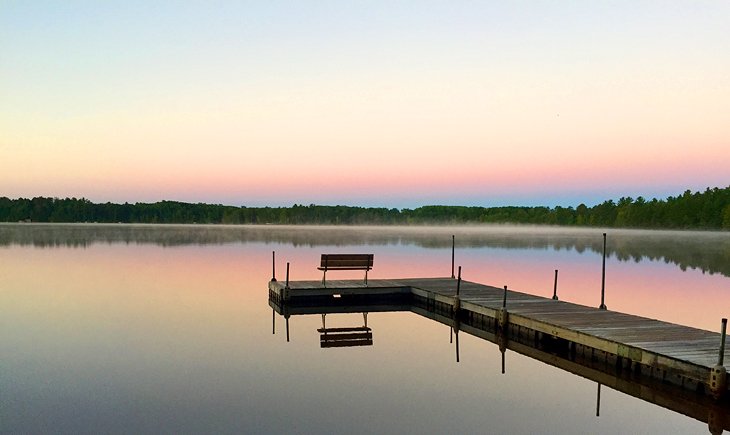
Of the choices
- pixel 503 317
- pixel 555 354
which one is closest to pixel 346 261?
pixel 503 317

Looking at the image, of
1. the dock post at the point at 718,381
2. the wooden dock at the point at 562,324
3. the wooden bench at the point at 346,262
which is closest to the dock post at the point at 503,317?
the wooden dock at the point at 562,324

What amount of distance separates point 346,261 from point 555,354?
929cm

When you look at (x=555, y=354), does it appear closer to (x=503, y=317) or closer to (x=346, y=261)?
(x=503, y=317)

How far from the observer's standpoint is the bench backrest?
23.7 m

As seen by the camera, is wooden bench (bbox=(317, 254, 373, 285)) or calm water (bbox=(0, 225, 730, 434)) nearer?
calm water (bbox=(0, 225, 730, 434))

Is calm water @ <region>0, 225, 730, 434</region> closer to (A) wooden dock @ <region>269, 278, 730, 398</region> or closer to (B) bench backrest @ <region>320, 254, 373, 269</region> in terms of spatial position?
(A) wooden dock @ <region>269, 278, 730, 398</region>

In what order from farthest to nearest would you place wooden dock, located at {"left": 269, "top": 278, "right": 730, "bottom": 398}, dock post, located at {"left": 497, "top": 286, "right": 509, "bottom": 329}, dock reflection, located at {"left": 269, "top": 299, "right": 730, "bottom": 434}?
1. dock post, located at {"left": 497, "top": 286, "right": 509, "bottom": 329}
2. wooden dock, located at {"left": 269, "top": 278, "right": 730, "bottom": 398}
3. dock reflection, located at {"left": 269, "top": 299, "right": 730, "bottom": 434}

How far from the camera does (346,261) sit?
24062 mm

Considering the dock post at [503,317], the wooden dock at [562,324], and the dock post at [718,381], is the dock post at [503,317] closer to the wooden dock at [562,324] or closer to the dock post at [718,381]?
the wooden dock at [562,324]

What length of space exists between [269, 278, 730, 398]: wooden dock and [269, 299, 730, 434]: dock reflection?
3.5 inches

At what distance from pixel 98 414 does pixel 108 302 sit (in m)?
15.8

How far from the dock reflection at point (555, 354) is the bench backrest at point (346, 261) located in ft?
4.93

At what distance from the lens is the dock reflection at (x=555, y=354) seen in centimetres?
1188

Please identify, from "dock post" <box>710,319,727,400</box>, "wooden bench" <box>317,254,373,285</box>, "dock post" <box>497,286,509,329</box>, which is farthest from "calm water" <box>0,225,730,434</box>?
"wooden bench" <box>317,254,373,285</box>
